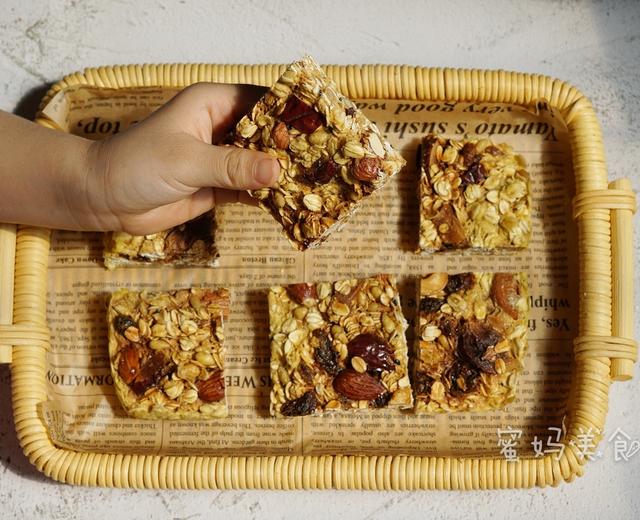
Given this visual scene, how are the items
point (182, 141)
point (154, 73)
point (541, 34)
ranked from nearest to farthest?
point (182, 141)
point (154, 73)
point (541, 34)

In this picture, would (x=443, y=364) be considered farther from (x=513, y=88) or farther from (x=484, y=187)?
(x=513, y=88)

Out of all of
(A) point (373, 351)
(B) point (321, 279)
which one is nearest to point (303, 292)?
(B) point (321, 279)

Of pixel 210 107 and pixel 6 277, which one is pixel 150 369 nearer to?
pixel 6 277

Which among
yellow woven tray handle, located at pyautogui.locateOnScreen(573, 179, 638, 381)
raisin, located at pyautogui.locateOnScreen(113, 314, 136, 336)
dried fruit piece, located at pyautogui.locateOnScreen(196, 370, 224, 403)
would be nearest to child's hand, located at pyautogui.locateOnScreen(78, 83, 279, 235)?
raisin, located at pyautogui.locateOnScreen(113, 314, 136, 336)

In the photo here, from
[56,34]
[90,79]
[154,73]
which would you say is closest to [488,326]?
[154,73]

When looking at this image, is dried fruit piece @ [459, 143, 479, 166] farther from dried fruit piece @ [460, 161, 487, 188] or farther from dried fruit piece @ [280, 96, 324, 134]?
dried fruit piece @ [280, 96, 324, 134]

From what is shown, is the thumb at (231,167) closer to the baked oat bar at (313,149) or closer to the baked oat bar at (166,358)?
the baked oat bar at (313,149)
